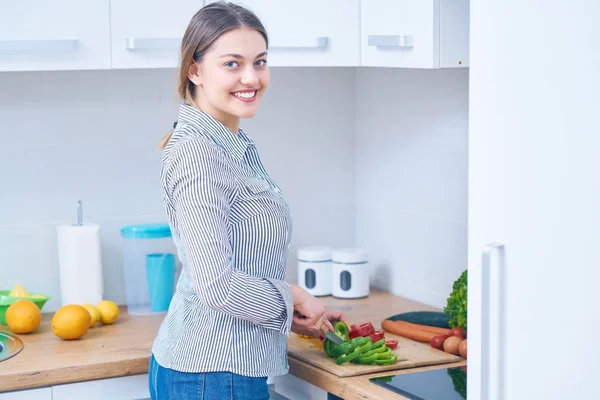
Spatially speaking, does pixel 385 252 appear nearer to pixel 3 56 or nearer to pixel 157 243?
pixel 157 243

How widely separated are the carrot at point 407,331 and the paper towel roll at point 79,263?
75 centimetres

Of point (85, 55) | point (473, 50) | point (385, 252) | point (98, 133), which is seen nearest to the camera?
A: point (473, 50)

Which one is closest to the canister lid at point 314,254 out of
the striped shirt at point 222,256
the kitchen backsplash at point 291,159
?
the kitchen backsplash at point 291,159

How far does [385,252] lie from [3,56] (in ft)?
3.90

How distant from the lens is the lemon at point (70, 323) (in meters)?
2.29

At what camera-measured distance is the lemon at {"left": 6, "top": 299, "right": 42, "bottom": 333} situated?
7.70ft

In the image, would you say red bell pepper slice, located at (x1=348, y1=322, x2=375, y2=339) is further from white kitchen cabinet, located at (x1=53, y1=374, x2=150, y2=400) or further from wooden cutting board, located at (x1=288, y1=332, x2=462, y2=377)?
white kitchen cabinet, located at (x1=53, y1=374, x2=150, y2=400)

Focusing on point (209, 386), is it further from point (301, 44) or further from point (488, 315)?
point (301, 44)

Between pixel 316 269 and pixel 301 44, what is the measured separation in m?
0.67

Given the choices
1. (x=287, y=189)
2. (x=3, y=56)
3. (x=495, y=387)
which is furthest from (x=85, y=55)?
(x=495, y=387)

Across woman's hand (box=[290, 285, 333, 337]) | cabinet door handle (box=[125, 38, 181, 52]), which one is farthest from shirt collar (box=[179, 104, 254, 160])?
cabinet door handle (box=[125, 38, 181, 52])

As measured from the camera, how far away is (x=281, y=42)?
238 centimetres

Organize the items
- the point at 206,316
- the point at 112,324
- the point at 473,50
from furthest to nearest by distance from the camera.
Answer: the point at 112,324 → the point at 206,316 → the point at 473,50

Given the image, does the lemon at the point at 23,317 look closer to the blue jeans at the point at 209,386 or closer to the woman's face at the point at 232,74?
the blue jeans at the point at 209,386
